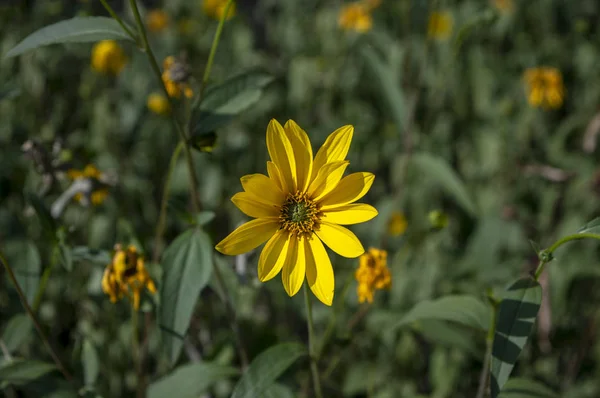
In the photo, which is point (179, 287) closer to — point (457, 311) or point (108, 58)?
point (457, 311)

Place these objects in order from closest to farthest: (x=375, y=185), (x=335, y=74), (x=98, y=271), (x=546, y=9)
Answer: (x=98, y=271) < (x=375, y=185) < (x=335, y=74) < (x=546, y=9)

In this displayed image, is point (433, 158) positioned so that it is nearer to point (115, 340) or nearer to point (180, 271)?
point (180, 271)

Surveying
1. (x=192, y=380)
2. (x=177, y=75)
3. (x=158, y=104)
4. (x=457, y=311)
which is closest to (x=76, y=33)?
(x=177, y=75)


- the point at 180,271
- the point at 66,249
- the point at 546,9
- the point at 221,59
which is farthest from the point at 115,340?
the point at 546,9

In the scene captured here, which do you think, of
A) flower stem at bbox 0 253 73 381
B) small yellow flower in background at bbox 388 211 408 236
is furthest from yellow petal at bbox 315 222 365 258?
small yellow flower in background at bbox 388 211 408 236

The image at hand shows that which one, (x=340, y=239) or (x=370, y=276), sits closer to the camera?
(x=340, y=239)

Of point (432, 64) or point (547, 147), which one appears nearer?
point (547, 147)

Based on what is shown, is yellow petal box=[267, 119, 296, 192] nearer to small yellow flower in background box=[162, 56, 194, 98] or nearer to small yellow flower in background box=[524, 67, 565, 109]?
small yellow flower in background box=[162, 56, 194, 98]

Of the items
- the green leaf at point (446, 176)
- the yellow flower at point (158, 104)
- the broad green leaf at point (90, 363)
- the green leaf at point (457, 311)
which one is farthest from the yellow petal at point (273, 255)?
the yellow flower at point (158, 104)
